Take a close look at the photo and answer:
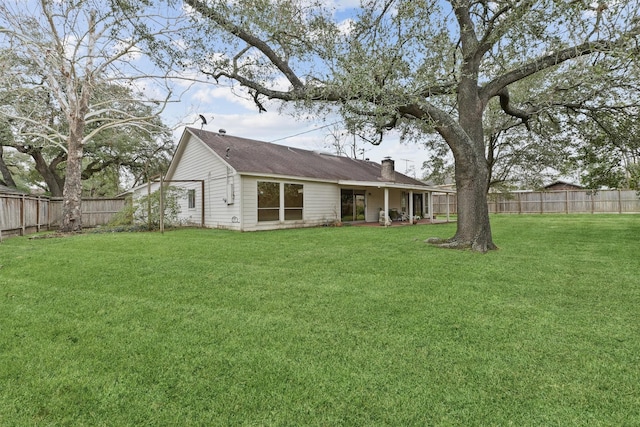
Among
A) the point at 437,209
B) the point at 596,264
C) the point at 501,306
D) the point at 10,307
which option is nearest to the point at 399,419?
the point at 501,306

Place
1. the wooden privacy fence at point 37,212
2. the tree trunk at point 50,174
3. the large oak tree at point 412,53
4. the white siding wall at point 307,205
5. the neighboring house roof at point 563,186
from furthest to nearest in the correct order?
the neighboring house roof at point 563,186 → the tree trunk at point 50,174 → the white siding wall at point 307,205 → the wooden privacy fence at point 37,212 → the large oak tree at point 412,53

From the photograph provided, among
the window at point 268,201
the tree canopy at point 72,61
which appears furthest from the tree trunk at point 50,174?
the window at point 268,201

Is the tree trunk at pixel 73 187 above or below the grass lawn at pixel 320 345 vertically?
above

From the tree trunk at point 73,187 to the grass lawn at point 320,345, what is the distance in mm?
7739

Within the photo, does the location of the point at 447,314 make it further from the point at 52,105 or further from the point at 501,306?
the point at 52,105

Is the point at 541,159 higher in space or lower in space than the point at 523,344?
higher

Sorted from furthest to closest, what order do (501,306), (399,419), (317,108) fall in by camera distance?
(317,108)
(501,306)
(399,419)

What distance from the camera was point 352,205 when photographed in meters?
17.0

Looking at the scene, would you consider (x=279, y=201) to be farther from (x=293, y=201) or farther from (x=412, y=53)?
(x=412, y=53)

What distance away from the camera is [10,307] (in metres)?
3.76

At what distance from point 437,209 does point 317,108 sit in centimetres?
2206

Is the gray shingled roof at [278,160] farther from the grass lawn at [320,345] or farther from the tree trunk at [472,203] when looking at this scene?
the grass lawn at [320,345]

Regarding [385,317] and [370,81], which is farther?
[370,81]

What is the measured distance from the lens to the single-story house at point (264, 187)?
41.3 ft
